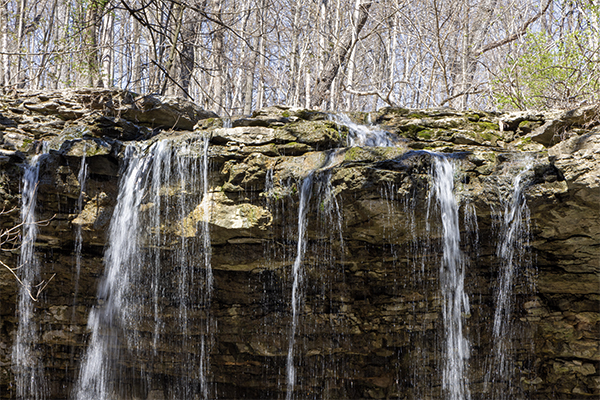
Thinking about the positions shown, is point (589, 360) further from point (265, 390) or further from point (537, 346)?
point (265, 390)

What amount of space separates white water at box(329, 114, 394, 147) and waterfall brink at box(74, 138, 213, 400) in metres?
1.90

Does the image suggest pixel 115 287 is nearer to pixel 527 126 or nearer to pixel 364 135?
pixel 364 135

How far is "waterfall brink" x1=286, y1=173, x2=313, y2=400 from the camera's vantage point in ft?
16.0

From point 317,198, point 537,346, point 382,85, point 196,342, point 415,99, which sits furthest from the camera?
point 382,85

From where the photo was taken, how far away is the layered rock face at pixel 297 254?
4.80m

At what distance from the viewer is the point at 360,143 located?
5.99m

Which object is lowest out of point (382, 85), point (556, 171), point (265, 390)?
point (265, 390)

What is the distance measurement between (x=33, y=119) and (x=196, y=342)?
12.2 ft

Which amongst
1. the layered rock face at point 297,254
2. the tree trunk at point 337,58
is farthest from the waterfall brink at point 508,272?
the tree trunk at point 337,58

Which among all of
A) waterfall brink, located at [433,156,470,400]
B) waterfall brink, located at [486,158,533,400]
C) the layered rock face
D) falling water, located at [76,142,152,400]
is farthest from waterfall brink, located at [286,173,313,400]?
waterfall brink, located at [486,158,533,400]

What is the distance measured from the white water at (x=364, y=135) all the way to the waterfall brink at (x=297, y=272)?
4.06 feet

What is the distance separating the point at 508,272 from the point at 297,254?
2498mm

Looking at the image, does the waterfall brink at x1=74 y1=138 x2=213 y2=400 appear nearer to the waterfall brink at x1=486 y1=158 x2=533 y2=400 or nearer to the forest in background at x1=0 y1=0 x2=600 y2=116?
the forest in background at x1=0 y1=0 x2=600 y2=116

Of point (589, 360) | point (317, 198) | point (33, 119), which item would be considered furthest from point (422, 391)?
point (33, 119)
